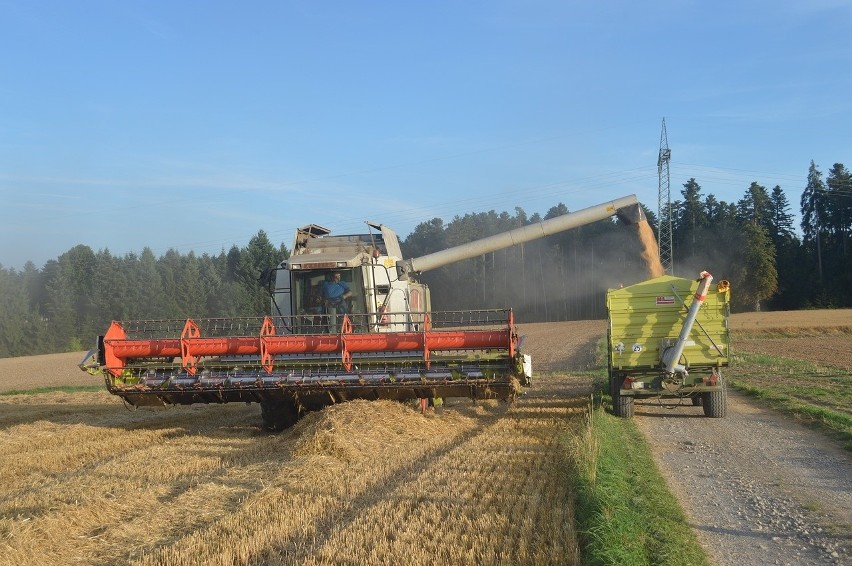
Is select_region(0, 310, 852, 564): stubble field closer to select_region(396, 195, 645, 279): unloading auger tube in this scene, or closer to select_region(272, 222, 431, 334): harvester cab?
select_region(272, 222, 431, 334): harvester cab

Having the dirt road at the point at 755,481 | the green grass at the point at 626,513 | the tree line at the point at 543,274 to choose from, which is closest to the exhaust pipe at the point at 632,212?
the dirt road at the point at 755,481

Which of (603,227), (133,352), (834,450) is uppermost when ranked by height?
(603,227)

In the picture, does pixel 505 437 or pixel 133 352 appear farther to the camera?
Answer: pixel 133 352

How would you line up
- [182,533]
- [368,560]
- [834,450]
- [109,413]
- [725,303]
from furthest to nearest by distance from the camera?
[109,413] → [725,303] → [834,450] → [182,533] → [368,560]

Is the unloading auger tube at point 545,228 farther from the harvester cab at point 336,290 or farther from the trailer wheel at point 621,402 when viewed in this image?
the trailer wheel at point 621,402

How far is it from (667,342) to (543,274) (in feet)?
181

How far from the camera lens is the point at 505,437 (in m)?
10.3

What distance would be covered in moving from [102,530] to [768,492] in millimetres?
6173

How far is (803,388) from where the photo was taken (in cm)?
1697

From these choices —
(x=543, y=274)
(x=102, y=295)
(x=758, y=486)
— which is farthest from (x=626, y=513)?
(x=102, y=295)

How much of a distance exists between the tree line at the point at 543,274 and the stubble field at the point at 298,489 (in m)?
44.3

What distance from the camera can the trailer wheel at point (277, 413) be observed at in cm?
1138

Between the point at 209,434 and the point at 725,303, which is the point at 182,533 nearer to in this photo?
the point at 209,434

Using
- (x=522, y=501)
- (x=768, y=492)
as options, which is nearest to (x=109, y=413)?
(x=522, y=501)
